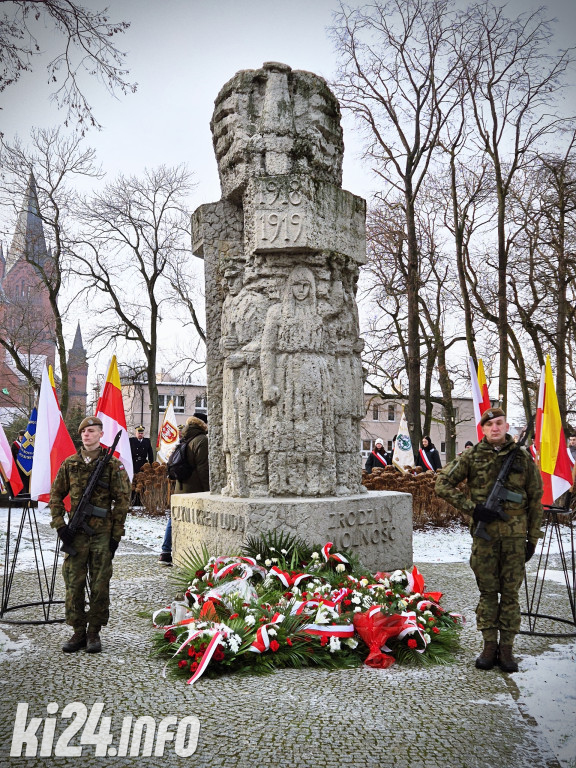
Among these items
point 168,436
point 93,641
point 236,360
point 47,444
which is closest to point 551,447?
point 236,360

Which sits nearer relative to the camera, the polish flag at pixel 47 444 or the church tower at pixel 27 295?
the polish flag at pixel 47 444

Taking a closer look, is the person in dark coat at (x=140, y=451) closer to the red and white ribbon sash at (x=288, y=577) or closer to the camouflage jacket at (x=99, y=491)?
the red and white ribbon sash at (x=288, y=577)

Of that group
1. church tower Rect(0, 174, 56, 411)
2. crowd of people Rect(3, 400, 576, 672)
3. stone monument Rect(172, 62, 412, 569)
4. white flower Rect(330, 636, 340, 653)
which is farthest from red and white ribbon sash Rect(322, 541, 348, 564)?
church tower Rect(0, 174, 56, 411)

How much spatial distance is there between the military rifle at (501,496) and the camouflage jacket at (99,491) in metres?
2.57

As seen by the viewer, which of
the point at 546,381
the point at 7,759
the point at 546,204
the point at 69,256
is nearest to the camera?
the point at 7,759

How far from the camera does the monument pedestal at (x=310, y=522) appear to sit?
638 centimetres

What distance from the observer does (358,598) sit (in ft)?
17.3

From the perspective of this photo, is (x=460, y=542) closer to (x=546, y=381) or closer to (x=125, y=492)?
(x=546, y=381)

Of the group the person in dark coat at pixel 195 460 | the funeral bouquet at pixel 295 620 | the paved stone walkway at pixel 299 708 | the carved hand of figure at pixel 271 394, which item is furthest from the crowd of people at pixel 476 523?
the person in dark coat at pixel 195 460

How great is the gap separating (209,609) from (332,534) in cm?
179

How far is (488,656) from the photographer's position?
4.68 m

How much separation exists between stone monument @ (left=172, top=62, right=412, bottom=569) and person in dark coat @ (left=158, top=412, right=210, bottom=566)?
0.76 metres

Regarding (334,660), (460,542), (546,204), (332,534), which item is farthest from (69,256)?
(334,660)

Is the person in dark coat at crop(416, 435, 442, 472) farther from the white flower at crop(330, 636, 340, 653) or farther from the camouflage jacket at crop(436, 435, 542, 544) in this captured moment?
the white flower at crop(330, 636, 340, 653)
